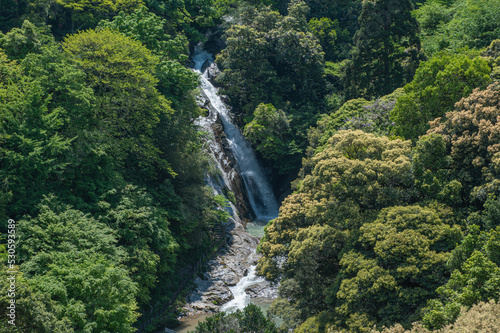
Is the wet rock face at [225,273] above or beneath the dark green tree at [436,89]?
beneath

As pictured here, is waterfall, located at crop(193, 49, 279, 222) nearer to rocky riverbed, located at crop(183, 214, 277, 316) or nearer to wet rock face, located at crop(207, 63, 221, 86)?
wet rock face, located at crop(207, 63, 221, 86)

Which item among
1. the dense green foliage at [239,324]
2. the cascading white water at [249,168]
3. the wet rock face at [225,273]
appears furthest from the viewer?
the cascading white water at [249,168]

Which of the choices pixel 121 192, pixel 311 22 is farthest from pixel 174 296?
pixel 311 22

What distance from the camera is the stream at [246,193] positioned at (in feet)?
93.5

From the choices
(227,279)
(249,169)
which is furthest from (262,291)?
(249,169)

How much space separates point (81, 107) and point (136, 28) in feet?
38.7

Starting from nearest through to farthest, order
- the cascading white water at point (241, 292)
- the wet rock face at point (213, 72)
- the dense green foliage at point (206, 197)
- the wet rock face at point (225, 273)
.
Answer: the dense green foliage at point (206, 197) < the cascading white water at point (241, 292) < the wet rock face at point (225, 273) < the wet rock face at point (213, 72)

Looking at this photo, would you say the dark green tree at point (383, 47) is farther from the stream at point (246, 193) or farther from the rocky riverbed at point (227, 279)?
the rocky riverbed at point (227, 279)

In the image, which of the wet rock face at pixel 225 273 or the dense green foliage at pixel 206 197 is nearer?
the dense green foliage at pixel 206 197

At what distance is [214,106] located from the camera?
140 feet

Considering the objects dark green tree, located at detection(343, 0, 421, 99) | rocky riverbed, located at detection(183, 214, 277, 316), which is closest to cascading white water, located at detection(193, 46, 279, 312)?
rocky riverbed, located at detection(183, 214, 277, 316)

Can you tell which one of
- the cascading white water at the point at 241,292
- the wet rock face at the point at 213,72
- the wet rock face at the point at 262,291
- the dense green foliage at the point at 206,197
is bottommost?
the wet rock face at the point at 262,291

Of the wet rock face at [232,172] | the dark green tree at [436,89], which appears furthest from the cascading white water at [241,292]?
the dark green tree at [436,89]

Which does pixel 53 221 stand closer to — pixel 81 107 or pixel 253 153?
pixel 81 107
